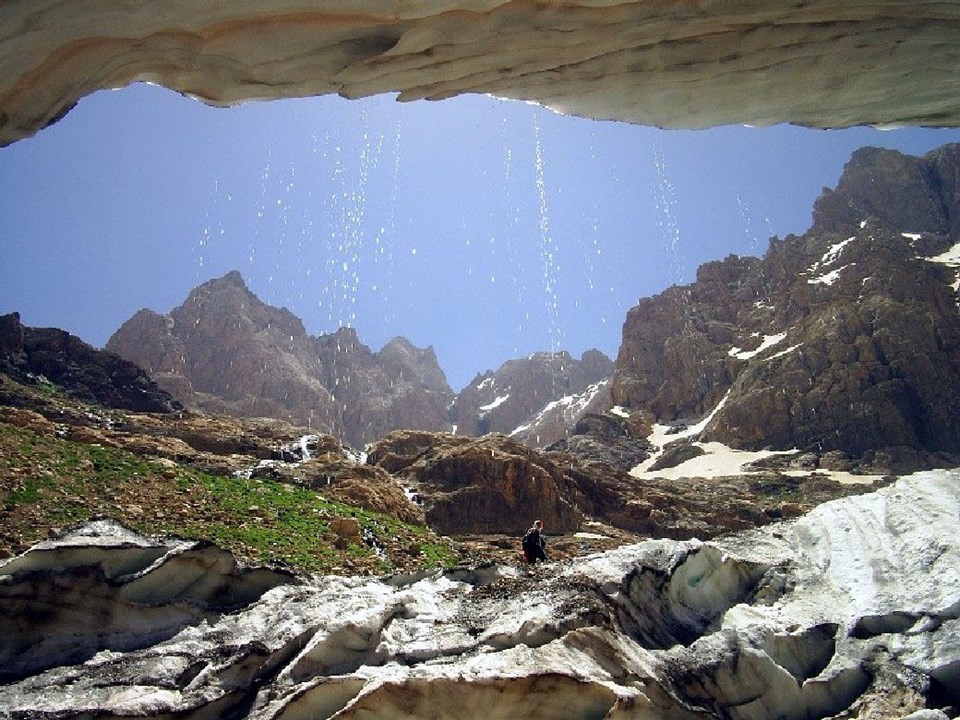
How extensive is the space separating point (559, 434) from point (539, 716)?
144192 mm

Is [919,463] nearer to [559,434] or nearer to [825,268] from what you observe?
[825,268]

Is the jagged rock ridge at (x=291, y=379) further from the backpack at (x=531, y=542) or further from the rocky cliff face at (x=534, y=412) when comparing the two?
the backpack at (x=531, y=542)

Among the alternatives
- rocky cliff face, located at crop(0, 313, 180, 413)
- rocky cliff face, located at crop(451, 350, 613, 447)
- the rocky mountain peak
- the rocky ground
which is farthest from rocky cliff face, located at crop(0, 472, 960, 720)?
the rocky mountain peak

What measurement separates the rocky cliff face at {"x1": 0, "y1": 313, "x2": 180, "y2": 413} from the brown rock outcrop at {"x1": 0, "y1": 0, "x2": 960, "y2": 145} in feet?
196

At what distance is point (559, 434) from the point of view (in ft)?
488

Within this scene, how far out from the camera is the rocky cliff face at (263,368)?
140625 mm

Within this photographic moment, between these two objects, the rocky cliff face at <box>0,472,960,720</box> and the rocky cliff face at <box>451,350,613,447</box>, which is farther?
the rocky cliff face at <box>451,350,613,447</box>

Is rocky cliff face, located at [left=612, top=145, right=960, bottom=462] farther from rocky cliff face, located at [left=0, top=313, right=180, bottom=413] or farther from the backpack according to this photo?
the backpack

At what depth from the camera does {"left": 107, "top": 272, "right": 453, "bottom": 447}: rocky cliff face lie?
141 metres

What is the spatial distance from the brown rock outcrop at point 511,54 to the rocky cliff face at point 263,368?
414 ft

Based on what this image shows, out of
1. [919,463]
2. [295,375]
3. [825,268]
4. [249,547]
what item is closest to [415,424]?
[295,375]

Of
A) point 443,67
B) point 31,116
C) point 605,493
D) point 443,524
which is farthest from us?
point 605,493

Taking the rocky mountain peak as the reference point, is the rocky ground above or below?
below

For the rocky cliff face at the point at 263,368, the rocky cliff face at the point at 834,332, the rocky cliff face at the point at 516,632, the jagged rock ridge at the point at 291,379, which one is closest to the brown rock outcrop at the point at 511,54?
the rocky cliff face at the point at 516,632
